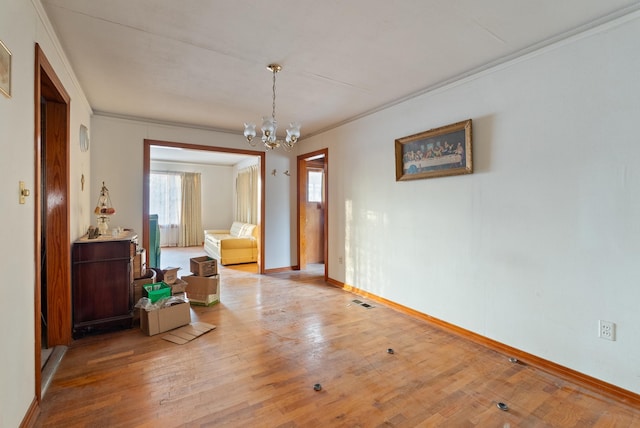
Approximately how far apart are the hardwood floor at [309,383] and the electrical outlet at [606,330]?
39 cm

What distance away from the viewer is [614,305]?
6.57 feet

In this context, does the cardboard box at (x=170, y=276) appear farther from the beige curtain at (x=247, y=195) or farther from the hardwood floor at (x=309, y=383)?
the beige curtain at (x=247, y=195)

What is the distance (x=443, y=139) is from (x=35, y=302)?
137 inches

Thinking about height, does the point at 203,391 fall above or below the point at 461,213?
below

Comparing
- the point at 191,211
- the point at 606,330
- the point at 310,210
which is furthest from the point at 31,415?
the point at 191,211

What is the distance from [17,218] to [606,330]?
364 cm

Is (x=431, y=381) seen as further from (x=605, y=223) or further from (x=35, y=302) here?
(x=35, y=302)

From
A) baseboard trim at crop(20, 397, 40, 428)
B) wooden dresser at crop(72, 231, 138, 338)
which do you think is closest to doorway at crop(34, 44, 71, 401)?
Result: wooden dresser at crop(72, 231, 138, 338)

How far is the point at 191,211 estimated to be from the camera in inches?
353

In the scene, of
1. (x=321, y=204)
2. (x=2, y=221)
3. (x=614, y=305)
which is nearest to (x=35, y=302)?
(x=2, y=221)

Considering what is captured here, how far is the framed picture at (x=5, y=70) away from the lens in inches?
53.3

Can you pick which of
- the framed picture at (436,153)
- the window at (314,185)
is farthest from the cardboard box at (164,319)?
the window at (314,185)

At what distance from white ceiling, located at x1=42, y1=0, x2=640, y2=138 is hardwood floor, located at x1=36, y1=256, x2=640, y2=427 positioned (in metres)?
2.51

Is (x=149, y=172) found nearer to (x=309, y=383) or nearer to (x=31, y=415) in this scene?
(x=31, y=415)
